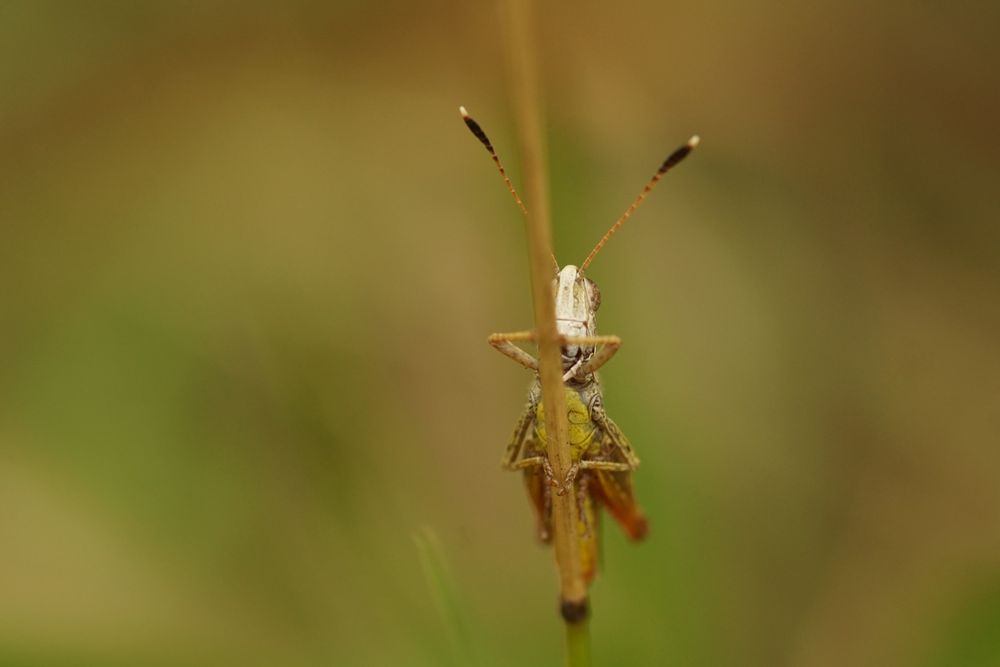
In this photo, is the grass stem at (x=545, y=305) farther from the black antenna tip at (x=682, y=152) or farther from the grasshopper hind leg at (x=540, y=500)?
the grasshopper hind leg at (x=540, y=500)

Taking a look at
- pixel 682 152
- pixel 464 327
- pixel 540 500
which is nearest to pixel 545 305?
pixel 682 152

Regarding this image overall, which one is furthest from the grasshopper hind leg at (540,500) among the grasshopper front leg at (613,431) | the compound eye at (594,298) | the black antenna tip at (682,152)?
the black antenna tip at (682,152)

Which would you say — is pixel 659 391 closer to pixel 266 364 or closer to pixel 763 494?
pixel 763 494

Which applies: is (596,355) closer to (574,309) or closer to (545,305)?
(574,309)

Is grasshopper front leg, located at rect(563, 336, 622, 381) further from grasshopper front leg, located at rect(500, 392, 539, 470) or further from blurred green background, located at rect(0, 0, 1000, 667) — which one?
blurred green background, located at rect(0, 0, 1000, 667)

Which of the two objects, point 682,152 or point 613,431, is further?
point 613,431

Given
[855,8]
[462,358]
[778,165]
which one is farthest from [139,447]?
[855,8]

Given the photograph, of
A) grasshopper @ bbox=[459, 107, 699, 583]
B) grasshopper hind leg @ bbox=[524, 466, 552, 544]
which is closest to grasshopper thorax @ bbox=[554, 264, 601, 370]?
grasshopper @ bbox=[459, 107, 699, 583]
